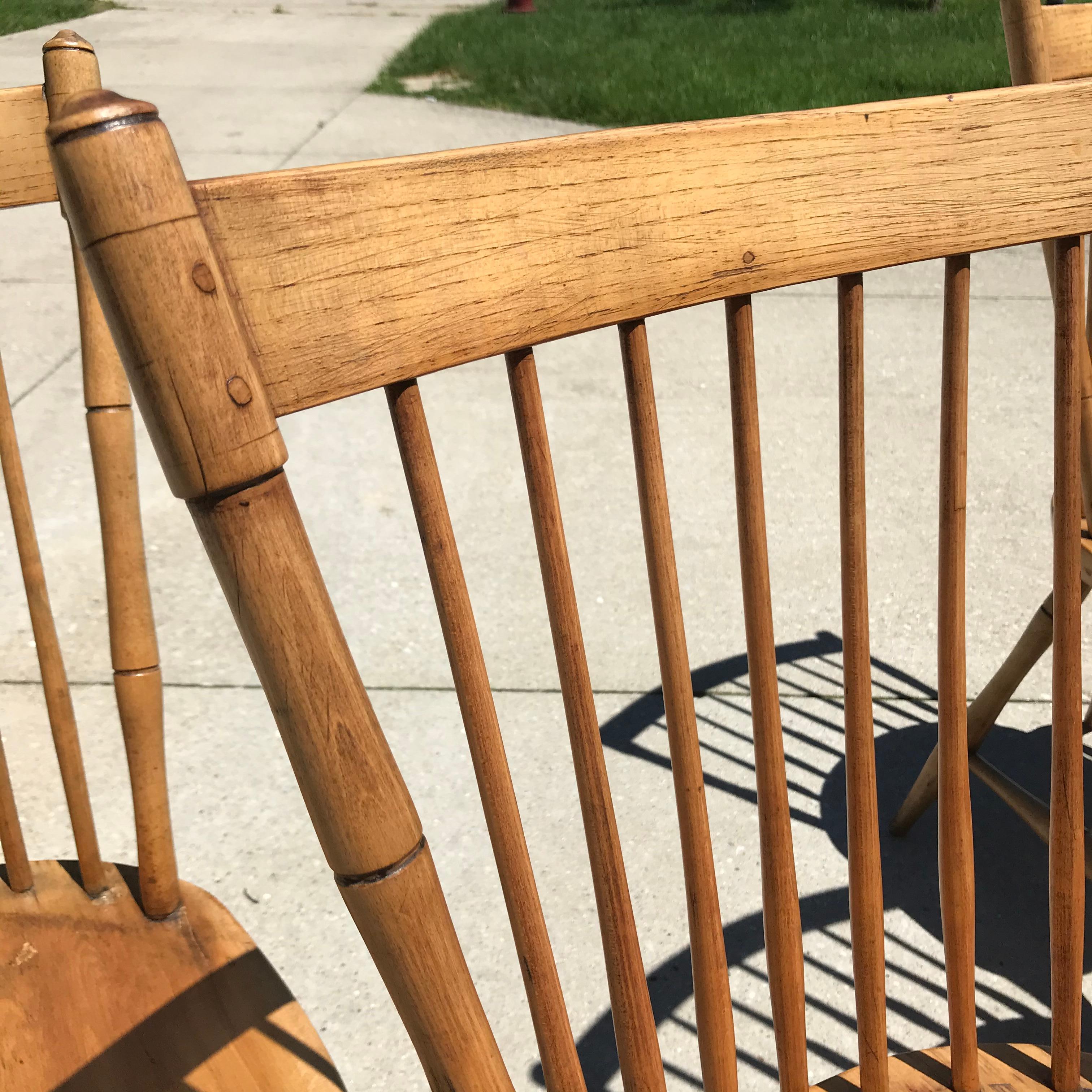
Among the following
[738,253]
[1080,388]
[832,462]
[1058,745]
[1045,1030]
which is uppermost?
[738,253]

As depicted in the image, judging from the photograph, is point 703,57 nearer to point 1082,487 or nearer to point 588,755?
point 1082,487

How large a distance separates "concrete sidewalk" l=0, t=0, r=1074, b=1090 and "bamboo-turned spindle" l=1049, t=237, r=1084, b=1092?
0.72 meters

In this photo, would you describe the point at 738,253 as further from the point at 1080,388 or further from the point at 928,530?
the point at 928,530

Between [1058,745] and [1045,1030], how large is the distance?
91 cm

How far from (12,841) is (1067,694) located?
0.91 m

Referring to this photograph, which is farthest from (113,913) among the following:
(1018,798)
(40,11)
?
(40,11)

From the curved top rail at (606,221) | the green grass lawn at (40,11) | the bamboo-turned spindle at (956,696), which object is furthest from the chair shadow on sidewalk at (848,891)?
the green grass lawn at (40,11)

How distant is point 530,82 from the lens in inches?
285

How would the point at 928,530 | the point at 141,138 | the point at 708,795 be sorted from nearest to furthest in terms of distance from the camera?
the point at 141,138 → the point at 708,795 → the point at 928,530

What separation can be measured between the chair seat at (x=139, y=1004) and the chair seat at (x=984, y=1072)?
404mm

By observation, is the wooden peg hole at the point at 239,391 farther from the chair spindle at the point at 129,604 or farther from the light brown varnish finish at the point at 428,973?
the chair spindle at the point at 129,604

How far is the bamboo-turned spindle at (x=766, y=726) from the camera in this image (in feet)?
2.14

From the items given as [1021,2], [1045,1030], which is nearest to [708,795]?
[1045,1030]

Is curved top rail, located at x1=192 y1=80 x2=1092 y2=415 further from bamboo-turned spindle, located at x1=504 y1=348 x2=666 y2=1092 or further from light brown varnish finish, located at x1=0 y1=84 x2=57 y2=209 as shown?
light brown varnish finish, located at x1=0 y1=84 x2=57 y2=209
